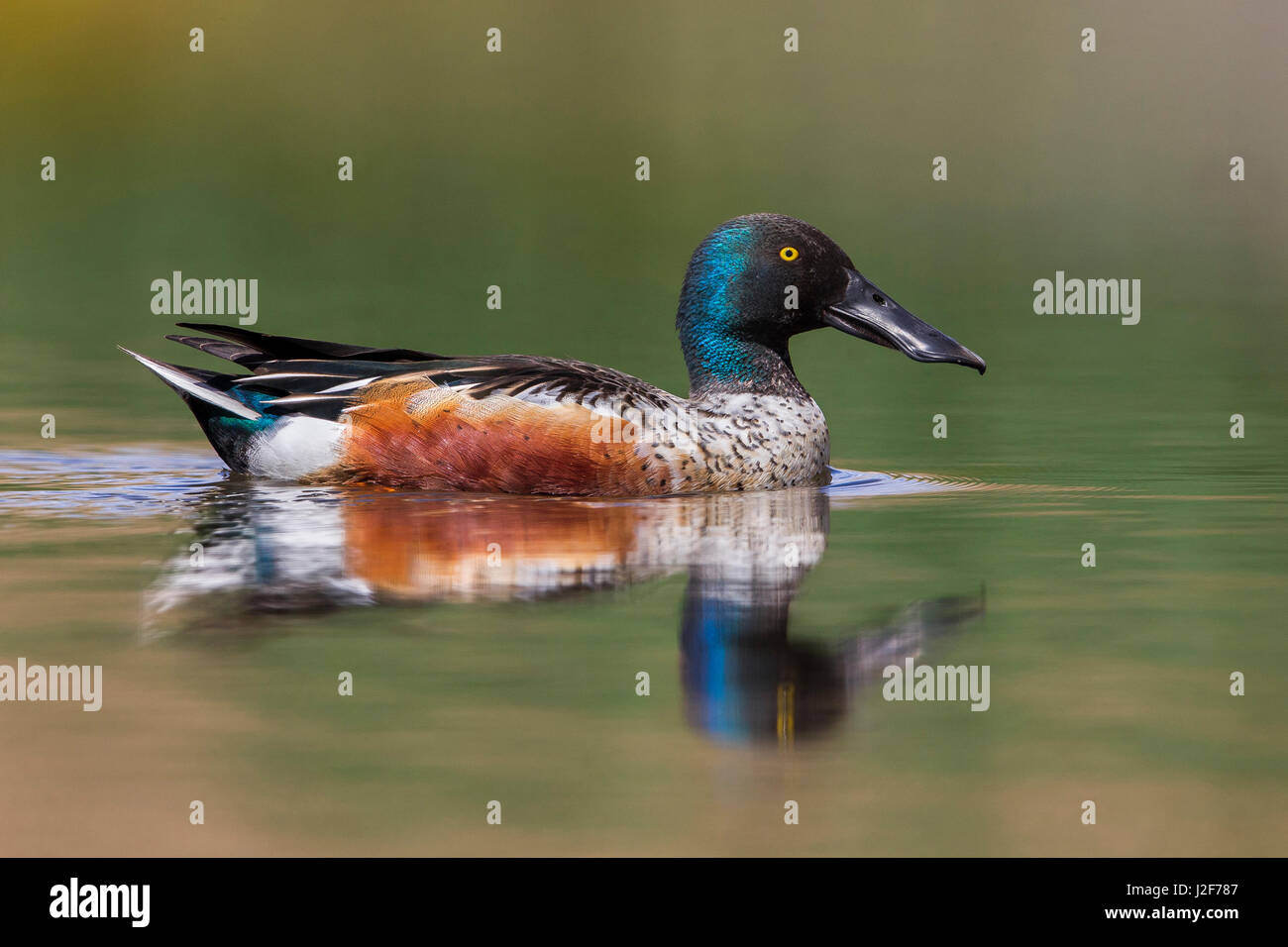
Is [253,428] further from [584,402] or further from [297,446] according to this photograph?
[584,402]

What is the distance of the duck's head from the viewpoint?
34.8 ft

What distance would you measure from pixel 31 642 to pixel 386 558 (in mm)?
1675

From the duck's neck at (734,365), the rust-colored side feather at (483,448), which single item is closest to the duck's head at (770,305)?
the duck's neck at (734,365)

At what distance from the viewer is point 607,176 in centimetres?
2862

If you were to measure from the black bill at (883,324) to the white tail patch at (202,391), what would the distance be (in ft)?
10.1

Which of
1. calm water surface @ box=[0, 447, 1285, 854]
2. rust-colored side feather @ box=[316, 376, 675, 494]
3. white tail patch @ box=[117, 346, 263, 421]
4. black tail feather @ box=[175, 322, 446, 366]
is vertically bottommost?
calm water surface @ box=[0, 447, 1285, 854]

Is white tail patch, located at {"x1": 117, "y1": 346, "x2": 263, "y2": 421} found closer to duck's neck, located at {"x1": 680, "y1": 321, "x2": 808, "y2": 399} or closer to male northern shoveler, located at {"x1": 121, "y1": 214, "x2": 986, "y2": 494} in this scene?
male northern shoveler, located at {"x1": 121, "y1": 214, "x2": 986, "y2": 494}

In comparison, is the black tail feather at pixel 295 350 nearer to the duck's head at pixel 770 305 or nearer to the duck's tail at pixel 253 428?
the duck's tail at pixel 253 428

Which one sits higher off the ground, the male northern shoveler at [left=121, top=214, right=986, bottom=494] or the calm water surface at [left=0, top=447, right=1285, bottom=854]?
the male northern shoveler at [left=121, top=214, right=986, bottom=494]

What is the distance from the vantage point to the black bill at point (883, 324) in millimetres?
10578

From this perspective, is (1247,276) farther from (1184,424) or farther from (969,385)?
(1184,424)

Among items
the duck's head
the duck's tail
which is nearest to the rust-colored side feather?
the duck's tail

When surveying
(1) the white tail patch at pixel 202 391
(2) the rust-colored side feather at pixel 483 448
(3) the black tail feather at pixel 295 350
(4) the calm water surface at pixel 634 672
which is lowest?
(4) the calm water surface at pixel 634 672

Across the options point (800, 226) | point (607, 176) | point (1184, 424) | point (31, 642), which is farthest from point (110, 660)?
point (607, 176)
